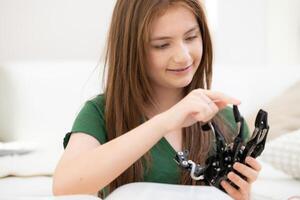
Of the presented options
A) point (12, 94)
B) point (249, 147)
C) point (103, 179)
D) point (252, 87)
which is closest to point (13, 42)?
point (12, 94)

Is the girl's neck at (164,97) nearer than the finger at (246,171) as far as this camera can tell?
No

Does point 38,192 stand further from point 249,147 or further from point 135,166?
point 249,147

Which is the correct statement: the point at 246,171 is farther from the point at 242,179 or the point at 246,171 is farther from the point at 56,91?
the point at 56,91

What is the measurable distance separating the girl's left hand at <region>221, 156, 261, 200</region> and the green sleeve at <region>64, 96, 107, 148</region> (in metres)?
0.31

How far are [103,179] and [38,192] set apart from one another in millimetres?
583

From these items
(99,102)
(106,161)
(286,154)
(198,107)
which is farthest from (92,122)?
Answer: (286,154)

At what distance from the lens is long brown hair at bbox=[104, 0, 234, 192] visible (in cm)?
105

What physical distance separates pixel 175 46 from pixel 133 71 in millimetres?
117

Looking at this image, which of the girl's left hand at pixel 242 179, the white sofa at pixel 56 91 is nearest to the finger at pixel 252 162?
the girl's left hand at pixel 242 179

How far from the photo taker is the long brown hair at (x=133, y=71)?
1047mm

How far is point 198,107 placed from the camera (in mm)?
834

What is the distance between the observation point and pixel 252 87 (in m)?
1.98

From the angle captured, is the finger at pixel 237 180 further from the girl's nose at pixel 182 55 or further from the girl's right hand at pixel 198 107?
the girl's nose at pixel 182 55

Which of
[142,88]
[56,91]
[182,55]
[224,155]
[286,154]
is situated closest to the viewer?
[224,155]
